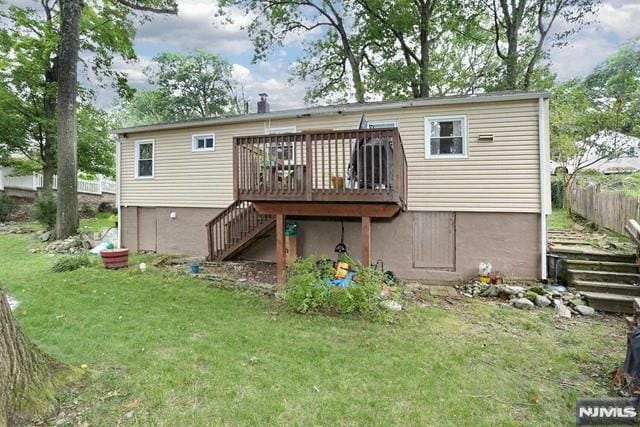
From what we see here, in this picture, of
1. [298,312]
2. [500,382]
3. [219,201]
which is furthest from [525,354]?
[219,201]

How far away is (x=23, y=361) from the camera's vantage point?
2.86 m

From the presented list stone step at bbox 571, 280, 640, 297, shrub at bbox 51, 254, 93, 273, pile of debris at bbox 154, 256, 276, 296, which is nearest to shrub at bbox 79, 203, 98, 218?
shrub at bbox 51, 254, 93, 273

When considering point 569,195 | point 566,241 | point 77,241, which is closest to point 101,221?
point 77,241

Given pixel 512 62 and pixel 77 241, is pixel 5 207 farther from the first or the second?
pixel 512 62

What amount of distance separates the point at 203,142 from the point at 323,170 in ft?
19.0

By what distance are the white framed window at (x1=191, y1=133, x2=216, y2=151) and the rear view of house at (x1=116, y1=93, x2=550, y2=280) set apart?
1.2 inches

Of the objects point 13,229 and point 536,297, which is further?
point 13,229

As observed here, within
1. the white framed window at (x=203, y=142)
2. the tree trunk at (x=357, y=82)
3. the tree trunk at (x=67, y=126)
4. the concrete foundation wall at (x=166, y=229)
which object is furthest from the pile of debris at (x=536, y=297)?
the tree trunk at (x=357, y=82)

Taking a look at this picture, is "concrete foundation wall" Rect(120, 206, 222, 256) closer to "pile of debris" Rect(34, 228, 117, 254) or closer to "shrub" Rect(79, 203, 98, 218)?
"pile of debris" Rect(34, 228, 117, 254)

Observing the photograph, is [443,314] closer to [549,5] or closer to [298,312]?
[298,312]

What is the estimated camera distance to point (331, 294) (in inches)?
224

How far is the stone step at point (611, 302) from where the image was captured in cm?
588

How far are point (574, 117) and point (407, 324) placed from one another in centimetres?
1603

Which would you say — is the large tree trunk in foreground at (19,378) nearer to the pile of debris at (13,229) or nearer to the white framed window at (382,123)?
the white framed window at (382,123)
